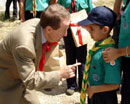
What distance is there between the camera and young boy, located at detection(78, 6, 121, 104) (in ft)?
7.25

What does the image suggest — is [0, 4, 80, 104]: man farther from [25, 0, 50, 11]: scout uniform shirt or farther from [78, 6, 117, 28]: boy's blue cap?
[25, 0, 50, 11]: scout uniform shirt

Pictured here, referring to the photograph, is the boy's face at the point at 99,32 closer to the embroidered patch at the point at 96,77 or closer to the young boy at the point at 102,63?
the young boy at the point at 102,63

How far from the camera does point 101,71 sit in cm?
228

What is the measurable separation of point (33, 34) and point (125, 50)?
77 cm

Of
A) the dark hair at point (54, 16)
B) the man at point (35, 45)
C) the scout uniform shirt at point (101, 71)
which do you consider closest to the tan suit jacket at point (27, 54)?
the man at point (35, 45)

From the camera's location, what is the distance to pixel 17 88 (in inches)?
106

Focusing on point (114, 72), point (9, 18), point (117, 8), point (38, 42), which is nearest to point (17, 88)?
point (38, 42)

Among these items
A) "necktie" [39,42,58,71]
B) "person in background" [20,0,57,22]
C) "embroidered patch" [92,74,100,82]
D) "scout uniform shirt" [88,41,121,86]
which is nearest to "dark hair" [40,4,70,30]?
"necktie" [39,42,58,71]

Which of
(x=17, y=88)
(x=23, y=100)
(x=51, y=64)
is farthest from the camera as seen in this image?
(x=23, y=100)

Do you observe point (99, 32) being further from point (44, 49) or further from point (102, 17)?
point (44, 49)

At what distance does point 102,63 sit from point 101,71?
3.0 inches

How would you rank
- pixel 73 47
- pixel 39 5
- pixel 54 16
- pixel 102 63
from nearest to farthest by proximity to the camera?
pixel 54 16 < pixel 102 63 < pixel 73 47 < pixel 39 5

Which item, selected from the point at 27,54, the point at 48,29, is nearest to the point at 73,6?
the point at 48,29

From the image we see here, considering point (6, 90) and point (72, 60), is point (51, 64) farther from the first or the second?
point (72, 60)
